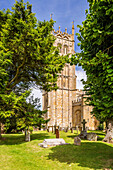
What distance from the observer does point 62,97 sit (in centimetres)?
4184

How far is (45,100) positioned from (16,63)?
29584 millimetres

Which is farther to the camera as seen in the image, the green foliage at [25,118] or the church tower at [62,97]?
the church tower at [62,97]

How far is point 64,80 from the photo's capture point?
4409cm

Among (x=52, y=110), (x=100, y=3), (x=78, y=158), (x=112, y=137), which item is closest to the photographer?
(x=100, y=3)

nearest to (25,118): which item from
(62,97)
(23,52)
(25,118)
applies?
(25,118)

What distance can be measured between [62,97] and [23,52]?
29162 millimetres

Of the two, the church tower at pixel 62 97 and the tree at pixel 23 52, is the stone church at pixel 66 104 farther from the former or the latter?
the tree at pixel 23 52

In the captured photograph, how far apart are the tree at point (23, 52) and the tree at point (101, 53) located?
5.62 metres

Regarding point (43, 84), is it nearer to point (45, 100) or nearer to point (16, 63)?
point (16, 63)

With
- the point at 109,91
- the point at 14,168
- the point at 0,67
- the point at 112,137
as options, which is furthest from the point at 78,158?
the point at 0,67

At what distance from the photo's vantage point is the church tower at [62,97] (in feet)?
130

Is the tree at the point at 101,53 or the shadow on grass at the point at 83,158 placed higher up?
the tree at the point at 101,53

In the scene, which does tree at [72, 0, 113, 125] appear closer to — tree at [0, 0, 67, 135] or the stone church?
tree at [0, 0, 67, 135]

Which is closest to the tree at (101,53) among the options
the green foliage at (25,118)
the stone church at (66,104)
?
the green foliage at (25,118)
